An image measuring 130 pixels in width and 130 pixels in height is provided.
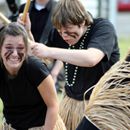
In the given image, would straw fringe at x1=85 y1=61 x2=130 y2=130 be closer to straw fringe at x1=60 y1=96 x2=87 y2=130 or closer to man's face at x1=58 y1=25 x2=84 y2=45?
man's face at x1=58 y1=25 x2=84 y2=45

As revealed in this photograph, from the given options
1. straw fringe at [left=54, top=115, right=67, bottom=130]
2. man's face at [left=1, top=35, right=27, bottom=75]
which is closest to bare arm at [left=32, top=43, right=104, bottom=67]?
man's face at [left=1, top=35, right=27, bottom=75]

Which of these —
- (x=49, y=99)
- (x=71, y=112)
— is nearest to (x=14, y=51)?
(x=49, y=99)

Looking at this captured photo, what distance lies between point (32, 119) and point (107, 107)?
153 centimetres

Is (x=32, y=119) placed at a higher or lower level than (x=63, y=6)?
lower

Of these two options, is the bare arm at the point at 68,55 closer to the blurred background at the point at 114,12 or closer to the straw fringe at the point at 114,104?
the straw fringe at the point at 114,104

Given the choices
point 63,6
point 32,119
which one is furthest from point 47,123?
point 63,6

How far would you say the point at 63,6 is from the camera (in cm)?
381

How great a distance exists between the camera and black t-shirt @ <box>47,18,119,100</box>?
3.85m

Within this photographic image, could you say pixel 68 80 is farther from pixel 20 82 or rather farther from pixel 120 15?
pixel 120 15

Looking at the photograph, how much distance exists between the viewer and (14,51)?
368 cm

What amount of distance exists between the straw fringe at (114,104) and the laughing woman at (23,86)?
3.98 ft

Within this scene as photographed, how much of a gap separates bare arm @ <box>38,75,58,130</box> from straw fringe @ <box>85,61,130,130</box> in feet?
3.88

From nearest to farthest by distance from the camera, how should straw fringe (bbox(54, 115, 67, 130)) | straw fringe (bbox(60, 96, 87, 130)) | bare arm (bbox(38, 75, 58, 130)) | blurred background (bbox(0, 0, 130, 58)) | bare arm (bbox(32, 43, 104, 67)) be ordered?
bare arm (bbox(32, 43, 104, 67)), bare arm (bbox(38, 75, 58, 130)), straw fringe (bbox(54, 115, 67, 130)), straw fringe (bbox(60, 96, 87, 130)), blurred background (bbox(0, 0, 130, 58))

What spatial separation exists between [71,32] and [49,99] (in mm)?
434
